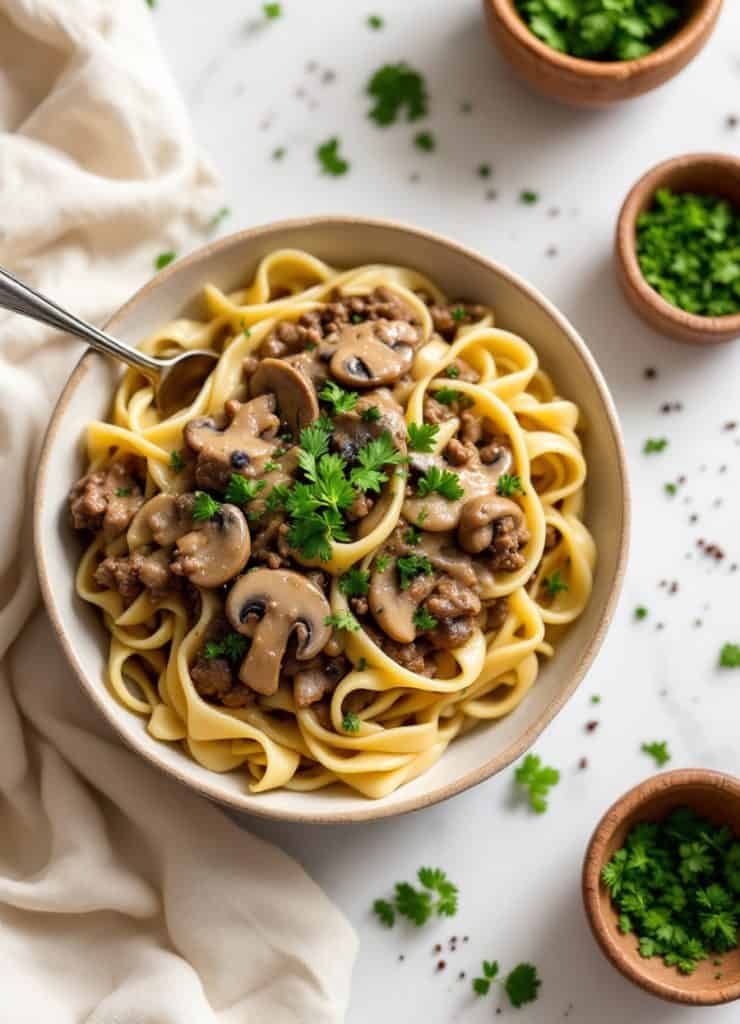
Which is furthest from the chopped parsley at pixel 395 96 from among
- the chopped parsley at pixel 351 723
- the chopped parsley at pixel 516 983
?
the chopped parsley at pixel 516 983

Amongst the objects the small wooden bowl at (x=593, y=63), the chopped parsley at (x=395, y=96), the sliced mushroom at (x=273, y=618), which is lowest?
the sliced mushroom at (x=273, y=618)

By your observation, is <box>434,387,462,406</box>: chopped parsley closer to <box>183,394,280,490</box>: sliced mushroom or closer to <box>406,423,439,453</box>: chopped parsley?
<box>406,423,439,453</box>: chopped parsley

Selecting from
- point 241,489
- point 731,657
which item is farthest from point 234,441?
point 731,657

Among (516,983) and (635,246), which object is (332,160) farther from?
(516,983)

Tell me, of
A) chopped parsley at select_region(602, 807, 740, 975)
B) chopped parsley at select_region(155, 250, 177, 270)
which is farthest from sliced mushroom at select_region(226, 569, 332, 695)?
chopped parsley at select_region(155, 250, 177, 270)

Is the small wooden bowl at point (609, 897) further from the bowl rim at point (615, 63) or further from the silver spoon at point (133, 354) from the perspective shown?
the bowl rim at point (615, 63)
